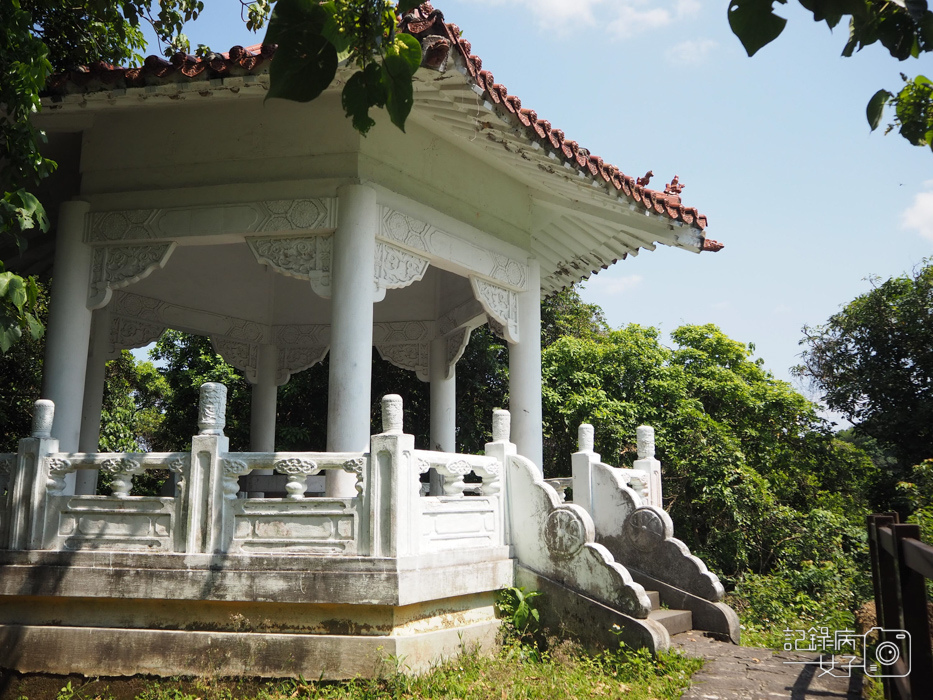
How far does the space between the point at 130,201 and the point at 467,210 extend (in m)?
2.90

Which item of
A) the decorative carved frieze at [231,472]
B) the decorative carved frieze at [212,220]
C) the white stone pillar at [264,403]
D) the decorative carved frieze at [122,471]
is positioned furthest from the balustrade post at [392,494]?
the white stone pillar at [264,403]

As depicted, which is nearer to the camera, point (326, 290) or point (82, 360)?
point (326, 290)

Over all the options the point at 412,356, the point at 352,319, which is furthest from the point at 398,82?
the point at 412,356

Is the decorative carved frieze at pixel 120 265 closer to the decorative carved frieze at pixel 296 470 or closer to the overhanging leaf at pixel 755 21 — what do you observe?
the decorative carved frieze at pixel 296 470

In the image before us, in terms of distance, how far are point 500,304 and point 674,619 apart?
322cm

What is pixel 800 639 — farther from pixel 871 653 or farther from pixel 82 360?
pixel 82 360

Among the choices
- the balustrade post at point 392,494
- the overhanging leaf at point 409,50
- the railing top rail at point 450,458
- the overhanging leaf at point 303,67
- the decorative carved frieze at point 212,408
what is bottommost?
the balustrade post at point 392,494

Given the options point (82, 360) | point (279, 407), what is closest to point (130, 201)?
point (82, 360)

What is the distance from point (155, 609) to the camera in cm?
530

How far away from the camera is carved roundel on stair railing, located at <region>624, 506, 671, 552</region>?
6.94 metres

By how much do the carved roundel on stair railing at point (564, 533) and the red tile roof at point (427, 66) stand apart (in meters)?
2.85

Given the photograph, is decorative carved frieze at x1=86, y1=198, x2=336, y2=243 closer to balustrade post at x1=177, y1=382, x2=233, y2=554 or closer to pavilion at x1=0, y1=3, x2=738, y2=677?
pavilion at x1=0, y1=3, x2=738, y2=677

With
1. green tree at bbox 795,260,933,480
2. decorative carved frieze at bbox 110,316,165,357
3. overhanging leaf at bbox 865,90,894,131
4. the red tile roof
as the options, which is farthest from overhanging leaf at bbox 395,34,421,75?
green tree at bbox 795,260,933,480

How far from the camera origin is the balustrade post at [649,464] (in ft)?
26.2
